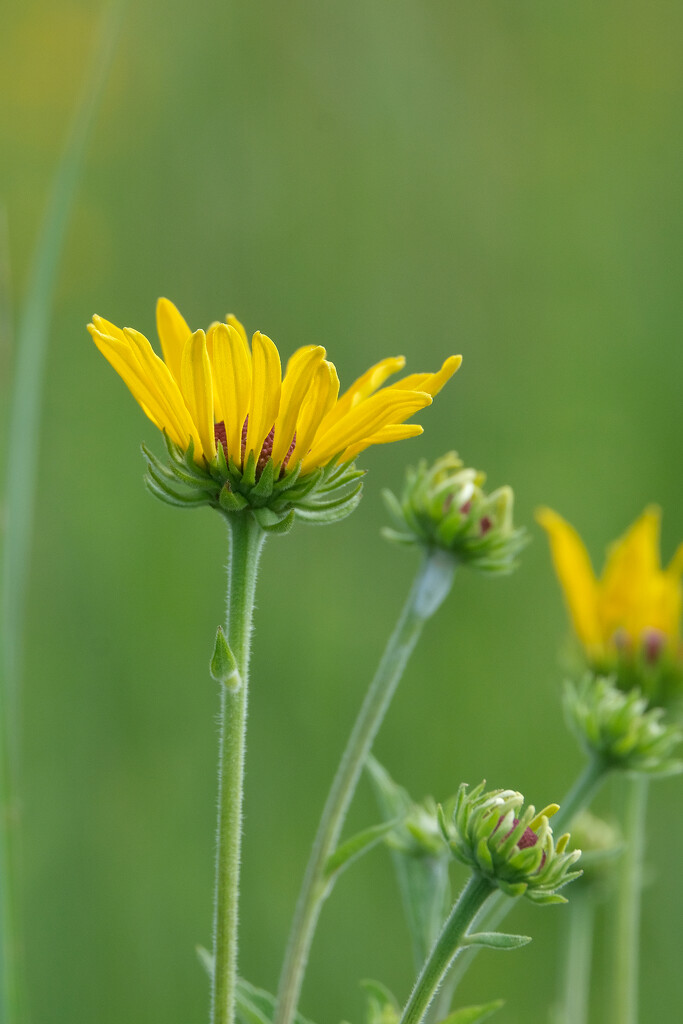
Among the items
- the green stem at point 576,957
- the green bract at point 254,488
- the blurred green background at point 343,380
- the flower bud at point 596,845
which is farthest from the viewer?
the blurred green background at point 343,380

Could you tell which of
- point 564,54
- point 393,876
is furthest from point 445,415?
point 564,54

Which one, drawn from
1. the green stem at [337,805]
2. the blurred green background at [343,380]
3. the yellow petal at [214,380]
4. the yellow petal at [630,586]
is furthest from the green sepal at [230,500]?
the yellow petal at [630,586]

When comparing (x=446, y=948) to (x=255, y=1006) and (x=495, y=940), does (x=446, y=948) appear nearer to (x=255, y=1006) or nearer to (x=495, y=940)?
(x=495, y=940)

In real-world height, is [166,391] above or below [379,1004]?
above

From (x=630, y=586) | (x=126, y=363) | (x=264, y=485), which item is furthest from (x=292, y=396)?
(x=630, y=586)

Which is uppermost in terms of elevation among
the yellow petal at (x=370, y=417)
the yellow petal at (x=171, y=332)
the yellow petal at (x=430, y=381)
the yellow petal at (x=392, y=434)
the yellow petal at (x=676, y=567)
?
the yellow petal at (x=171, y=332)

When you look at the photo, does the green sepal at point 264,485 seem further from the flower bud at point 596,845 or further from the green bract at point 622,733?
the flower bud at point 596,845
